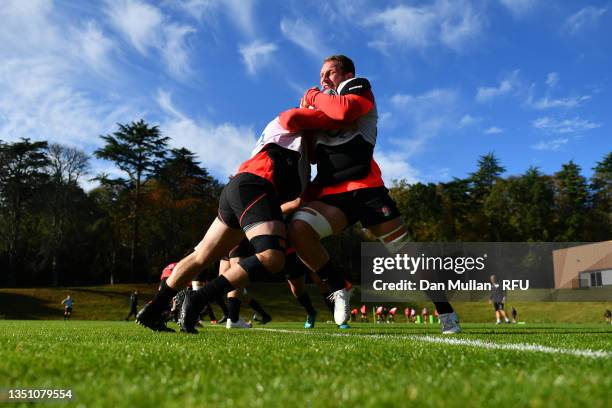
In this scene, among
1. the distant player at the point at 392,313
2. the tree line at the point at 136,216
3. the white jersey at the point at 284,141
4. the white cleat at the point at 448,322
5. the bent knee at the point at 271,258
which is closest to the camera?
the bent knee at the point at 271,258

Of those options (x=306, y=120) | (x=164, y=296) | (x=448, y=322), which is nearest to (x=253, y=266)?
(x=164, y=296)

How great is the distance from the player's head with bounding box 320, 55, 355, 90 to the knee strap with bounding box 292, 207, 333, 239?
4.89 ft

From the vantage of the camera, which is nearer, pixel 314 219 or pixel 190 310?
pixel 190 310

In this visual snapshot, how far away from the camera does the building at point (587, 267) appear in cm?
3881

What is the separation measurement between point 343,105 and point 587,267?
4096 centimetres

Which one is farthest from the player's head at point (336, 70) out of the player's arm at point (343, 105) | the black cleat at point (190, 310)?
the black cleat at point (190, 310)

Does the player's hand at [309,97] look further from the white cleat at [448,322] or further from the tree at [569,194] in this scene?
the tree at [569,194]

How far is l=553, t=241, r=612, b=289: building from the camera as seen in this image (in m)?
38.8

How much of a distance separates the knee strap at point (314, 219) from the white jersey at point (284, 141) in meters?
0.24

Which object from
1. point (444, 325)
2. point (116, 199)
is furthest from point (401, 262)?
point (444, 325)

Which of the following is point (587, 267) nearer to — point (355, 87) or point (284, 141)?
point (355, 87)

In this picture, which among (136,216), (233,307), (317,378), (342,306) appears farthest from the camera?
(136,216)

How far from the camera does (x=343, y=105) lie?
16.0 ft

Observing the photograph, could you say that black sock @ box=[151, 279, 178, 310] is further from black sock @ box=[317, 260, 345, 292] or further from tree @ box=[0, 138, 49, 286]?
tree @ box=[0, 138, 49, 286]
